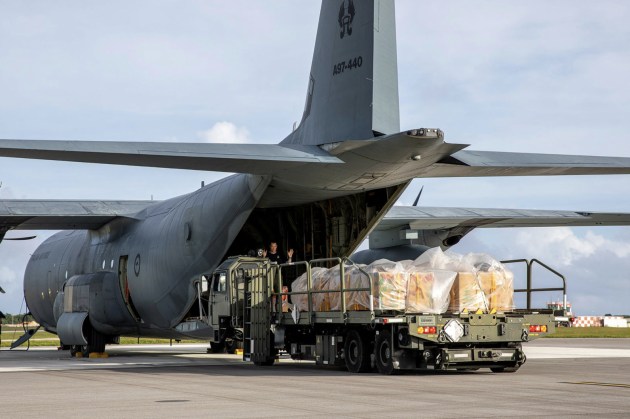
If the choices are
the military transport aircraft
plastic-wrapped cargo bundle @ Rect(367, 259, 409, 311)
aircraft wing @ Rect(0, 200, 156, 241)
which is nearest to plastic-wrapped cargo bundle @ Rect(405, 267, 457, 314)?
plastic-wrapped cargo bundle @ Rect(367, 259, 409, 311)

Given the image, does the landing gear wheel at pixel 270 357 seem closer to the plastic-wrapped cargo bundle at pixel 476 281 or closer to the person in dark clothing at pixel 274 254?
the person in dark clothing at pixel 274 254

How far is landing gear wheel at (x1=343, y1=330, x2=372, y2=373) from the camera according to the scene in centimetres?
1549

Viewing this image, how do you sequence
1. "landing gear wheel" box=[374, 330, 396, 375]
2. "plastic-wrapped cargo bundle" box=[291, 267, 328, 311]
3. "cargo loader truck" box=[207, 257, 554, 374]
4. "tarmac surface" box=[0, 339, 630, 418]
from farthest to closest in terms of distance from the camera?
"plastic-wrapped cargo bundle" box=[291, 267, 328, 311]
"landing gear wheel" box=[374, 330, 396, 375]
"cargo loader truck" box=[207, 257, 554, 374]
"tarmac surface" box=[0, 339, 630, 418]

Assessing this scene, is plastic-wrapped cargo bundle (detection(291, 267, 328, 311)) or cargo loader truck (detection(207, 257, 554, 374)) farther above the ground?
plastic-wrapped cargo bundle (detection(291, 267, 328, 311))

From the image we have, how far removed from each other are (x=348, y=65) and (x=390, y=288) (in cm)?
433

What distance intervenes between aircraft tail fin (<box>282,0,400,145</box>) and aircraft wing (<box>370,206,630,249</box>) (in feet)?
25.5

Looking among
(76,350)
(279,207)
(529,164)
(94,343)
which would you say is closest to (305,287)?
(279,207)

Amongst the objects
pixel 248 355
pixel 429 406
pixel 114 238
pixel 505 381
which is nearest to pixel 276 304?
pixel 248 355

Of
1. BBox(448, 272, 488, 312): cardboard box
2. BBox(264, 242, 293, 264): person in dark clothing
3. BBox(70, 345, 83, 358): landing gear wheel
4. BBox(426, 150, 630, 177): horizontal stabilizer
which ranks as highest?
BBox(426, 150, 630, 177): horizontal stabilizer

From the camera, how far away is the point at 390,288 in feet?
49.1

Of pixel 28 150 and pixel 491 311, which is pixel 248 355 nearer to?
pixel 491 311

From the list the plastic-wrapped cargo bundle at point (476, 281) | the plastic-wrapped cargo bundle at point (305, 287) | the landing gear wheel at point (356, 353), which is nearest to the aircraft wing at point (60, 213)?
the plastic-wrapped cargo bundle at point (305, 287)

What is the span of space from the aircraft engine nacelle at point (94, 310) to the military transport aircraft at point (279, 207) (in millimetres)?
39

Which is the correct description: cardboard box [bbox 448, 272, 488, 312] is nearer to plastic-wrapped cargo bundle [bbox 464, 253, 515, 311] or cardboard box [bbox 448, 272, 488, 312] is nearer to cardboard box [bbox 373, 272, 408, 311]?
plastic-wrapped cargo bundle [bbox 464, 253, 515, 311]
